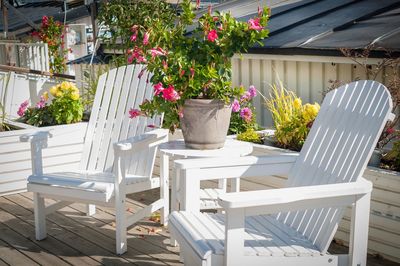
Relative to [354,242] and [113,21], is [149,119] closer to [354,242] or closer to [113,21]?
[354,242]

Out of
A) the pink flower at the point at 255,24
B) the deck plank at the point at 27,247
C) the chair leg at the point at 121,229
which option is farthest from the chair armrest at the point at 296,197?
the deck plank at the point at 27,247

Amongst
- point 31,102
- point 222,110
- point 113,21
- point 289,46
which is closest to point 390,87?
point 222,110

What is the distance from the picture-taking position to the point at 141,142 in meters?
3.79

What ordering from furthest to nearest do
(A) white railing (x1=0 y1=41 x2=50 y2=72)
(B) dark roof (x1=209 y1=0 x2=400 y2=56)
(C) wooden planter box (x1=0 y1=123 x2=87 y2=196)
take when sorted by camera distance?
(A) white railing (x1=0 y1=41 x2=50 y2=72) < (C) wooden planter box (x1=0 y1=123 x2=87 y2=196) < (B) dark roof (x1=209 y1=0 x2=400 y2=56)

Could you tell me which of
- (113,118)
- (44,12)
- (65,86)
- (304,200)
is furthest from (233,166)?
(44,12)

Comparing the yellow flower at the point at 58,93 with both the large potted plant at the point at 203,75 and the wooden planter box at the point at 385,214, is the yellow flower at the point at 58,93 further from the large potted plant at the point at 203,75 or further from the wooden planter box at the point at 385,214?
the wooden planter box at the point at 385,214

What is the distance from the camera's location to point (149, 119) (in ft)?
14.2

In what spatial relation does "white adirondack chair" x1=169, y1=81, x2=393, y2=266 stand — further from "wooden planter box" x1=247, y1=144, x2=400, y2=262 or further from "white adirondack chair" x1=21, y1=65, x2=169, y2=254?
"white adirondack chair" x1=21, y1=65, x2=169, y2=254

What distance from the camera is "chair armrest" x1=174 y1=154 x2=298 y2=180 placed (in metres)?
3.03

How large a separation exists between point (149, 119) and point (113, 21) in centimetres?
294

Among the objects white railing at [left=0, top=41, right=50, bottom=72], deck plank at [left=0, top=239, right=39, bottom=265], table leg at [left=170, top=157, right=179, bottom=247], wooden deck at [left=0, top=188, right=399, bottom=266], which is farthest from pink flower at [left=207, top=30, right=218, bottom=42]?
white railing at [left=0, top=41, right=50, bottom=72]

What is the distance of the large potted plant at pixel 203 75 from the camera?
3.47 m

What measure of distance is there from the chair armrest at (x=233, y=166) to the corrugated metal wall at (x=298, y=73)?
1.64 m

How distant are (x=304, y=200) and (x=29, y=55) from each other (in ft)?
34.6
